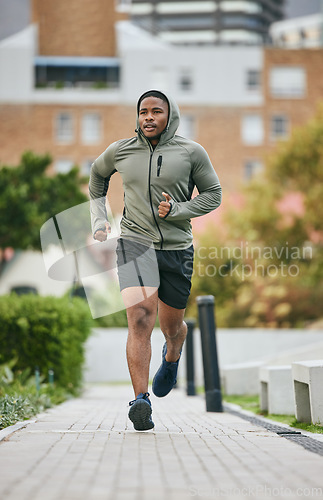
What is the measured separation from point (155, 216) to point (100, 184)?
0.72 metres

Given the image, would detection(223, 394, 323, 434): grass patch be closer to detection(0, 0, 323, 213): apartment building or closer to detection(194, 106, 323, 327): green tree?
detection(194, 106, 323, 327): green tree

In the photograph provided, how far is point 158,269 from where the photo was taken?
5.88m

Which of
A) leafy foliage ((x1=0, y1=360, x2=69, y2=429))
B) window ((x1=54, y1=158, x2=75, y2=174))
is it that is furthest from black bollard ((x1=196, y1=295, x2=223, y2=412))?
window ((x1=54, y1=158, x2=75, y2=174))

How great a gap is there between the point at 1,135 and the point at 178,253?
44.5 meters

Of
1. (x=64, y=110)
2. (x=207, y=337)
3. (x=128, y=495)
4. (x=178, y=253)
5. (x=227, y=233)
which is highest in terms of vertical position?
(x=64, y=110)

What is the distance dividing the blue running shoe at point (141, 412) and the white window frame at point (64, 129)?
4376 centimetres

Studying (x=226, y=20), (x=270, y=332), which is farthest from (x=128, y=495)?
(x=226, y=20)

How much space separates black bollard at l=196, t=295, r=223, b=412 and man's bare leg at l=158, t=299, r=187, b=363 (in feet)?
7.02

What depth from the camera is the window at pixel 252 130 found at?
162ft

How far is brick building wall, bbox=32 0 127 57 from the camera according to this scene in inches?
2018

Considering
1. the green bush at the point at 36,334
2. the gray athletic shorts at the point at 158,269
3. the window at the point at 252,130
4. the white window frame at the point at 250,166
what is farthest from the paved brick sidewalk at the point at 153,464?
the window at the point at 252,130

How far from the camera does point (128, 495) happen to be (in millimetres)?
3352

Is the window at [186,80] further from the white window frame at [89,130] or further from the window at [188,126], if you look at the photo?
the white window frame at [89,130]

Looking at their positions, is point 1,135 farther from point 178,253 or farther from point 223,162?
point 178,253
